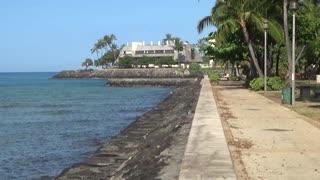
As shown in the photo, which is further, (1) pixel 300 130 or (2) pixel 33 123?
(2) pixel 33 123

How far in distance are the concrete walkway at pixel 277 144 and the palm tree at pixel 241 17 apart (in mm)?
18220

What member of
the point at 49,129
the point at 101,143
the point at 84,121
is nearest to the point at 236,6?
the point at 84,121

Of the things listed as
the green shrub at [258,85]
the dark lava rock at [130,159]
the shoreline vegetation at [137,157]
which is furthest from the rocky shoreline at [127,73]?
the dark lava rock at [130,159]

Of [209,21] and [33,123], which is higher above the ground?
[209,21]

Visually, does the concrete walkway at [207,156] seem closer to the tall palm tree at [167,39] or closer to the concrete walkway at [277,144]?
the concrete walkway at [277,144]

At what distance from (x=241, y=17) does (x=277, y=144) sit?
27144 millimetres

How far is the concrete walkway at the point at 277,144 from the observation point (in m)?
8.49

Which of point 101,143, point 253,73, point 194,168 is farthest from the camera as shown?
point 253,73

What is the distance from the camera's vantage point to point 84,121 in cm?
2852

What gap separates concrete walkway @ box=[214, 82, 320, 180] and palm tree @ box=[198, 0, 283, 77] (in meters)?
18.2

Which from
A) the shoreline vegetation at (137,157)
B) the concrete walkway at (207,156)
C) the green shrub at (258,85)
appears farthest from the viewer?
the green shrub at (258,85)

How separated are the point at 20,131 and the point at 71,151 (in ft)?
23.8

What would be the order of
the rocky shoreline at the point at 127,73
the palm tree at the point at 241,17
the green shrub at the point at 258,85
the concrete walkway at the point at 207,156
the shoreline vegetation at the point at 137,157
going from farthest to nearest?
the rocky shoreline at the point at 127,73
the green shrub at the point at 258,85
the palm tree at the point at 241,17
the shoreline vegetation at the point at 137,157
the concrete walkway at the point at 207,156

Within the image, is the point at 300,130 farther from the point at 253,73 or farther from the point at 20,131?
the point at 253,73
